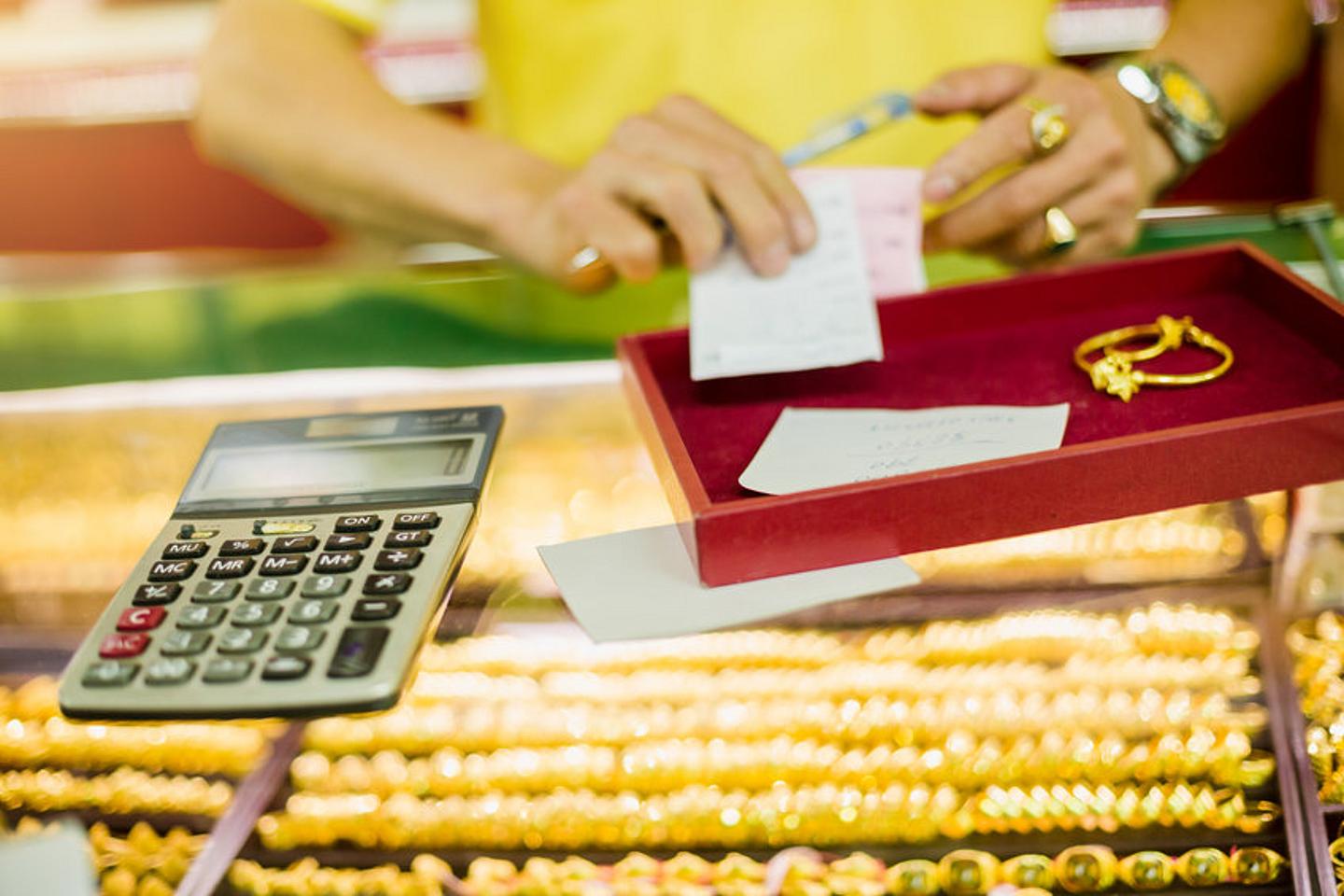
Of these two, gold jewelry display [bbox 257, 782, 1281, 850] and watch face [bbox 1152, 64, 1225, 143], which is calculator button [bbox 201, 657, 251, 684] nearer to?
gold jewelry display [bbox 257, 782, 1281, 850]

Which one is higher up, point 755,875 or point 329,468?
point 329,468

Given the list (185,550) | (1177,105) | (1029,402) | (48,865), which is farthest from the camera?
(1177,105)

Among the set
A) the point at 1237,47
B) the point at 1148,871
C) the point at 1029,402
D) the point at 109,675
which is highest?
the point at 1237,47

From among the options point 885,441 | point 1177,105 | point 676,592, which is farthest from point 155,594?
point 1177,105

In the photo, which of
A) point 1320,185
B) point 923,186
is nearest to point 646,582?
point 923,186

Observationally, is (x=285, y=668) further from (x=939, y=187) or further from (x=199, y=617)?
(x=939, y=187)

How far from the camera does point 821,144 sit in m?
0.92

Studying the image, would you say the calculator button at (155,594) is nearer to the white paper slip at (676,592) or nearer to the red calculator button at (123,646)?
the red calculator button at (123,646)

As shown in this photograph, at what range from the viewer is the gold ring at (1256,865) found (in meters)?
0.49

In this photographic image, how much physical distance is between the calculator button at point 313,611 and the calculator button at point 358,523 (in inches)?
2.6

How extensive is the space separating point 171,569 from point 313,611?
101mm

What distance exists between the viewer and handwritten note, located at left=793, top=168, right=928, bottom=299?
861 millimetres

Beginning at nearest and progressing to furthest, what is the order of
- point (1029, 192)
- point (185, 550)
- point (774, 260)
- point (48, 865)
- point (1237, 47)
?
point (48, 865)
point (185, 550)
point (774, 260)
point (1029, 192)
point (1237, 47)

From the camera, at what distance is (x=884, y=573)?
1.86 feet
